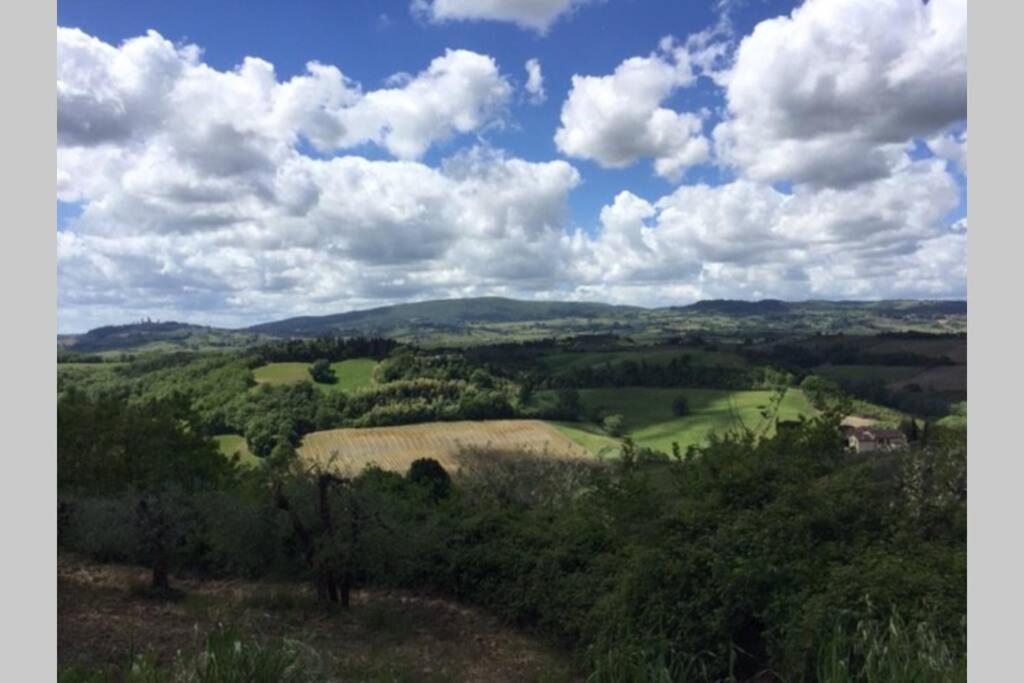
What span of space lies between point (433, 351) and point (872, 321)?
4014 cm

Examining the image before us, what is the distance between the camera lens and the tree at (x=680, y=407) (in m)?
38.2

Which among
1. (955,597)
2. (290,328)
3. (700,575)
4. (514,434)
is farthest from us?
(290,328)

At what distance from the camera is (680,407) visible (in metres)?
38.8

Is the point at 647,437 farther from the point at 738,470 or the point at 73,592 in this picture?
the point at 73,592

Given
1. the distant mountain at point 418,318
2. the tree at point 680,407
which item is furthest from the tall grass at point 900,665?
the distant mountain at point 418,318

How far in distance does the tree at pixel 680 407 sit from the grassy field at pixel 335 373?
86.1ft

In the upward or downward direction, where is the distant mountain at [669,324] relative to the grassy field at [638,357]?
upward

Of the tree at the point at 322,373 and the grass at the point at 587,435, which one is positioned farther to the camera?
the tree at the point at 322,373

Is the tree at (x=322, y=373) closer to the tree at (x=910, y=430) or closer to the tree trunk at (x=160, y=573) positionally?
the tree trunk at (x=160, y=573)

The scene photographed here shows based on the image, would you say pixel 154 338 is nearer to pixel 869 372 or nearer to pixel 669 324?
pixel 669 324

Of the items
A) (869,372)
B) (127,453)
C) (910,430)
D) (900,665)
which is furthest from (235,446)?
(900,665)

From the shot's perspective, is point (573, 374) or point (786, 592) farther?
point (573, 374)

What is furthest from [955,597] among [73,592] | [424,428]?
[424,428]

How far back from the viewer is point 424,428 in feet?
151
